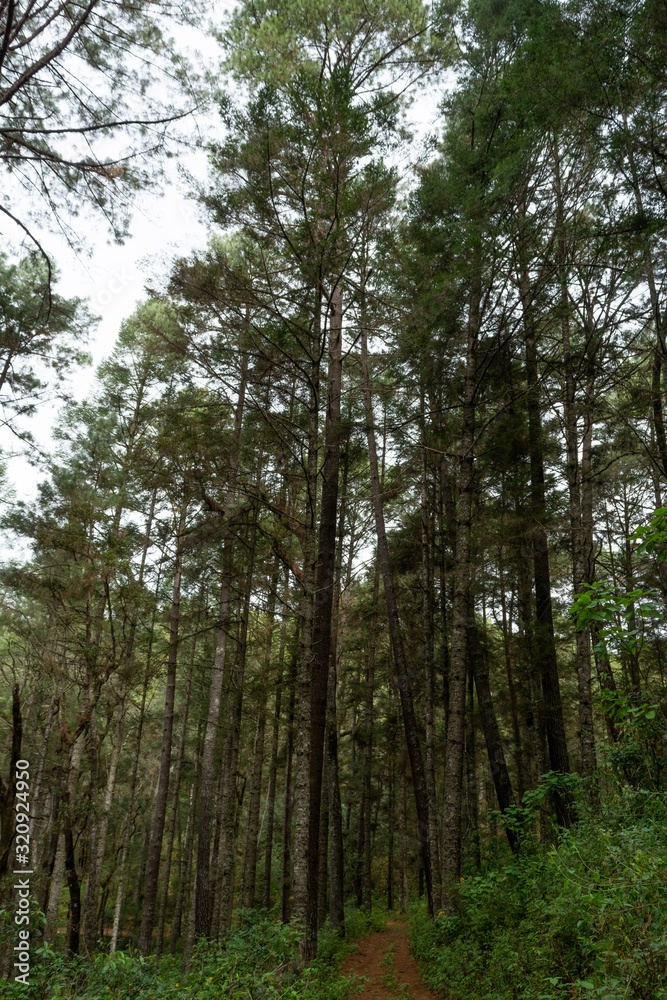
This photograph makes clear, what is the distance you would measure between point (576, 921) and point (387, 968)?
6333mm

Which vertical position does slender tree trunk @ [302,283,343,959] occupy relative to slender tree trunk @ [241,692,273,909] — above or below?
above

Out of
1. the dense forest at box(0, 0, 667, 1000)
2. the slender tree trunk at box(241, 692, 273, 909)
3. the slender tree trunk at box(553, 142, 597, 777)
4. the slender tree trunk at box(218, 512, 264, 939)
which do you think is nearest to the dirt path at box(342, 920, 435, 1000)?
the dense forest at box(0, 0, 667, 1000)

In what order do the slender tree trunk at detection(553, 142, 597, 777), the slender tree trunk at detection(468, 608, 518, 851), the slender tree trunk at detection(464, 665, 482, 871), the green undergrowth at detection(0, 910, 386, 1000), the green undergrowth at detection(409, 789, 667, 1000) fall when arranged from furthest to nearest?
the slender tree trunk at detection(464, 665, 482, 871) → the slender tree trunk at detection(468, 608, 518, 851) → the slender tree trunk at detection(553, 142, 597, 777) → the green undergrowth at detection(0, 910, 386, 1000) → the green undergrowth at detection(409, 789, 667, 1000)

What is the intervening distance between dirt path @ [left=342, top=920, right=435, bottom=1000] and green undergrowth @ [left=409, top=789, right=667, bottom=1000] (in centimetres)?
42

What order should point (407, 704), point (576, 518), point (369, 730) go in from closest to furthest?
1. point (576, 518)
2. point (407, 704)
3. point (369, 730)

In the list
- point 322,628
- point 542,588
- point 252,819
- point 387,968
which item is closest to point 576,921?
point 322,628

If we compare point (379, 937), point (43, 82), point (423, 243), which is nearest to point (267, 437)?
point (423, 243)

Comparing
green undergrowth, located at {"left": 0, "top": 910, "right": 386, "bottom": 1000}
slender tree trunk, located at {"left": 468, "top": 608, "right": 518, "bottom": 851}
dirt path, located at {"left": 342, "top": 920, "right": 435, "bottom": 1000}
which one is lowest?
dirt path, located at {"left": 342, "top": 920, "right": 435, "bottom": 1000}

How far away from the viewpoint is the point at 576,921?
4070 millimetres

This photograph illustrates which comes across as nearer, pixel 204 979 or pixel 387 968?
pixel 204 979

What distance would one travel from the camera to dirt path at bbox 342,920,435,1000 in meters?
7.07
